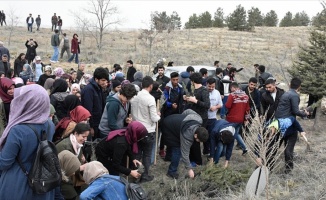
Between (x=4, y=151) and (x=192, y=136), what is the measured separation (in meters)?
3.17

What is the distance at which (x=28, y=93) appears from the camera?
2.92 meters

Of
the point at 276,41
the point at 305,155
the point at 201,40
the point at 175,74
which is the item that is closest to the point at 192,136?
the point at 175,74

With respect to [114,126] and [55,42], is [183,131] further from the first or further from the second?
[55,42]

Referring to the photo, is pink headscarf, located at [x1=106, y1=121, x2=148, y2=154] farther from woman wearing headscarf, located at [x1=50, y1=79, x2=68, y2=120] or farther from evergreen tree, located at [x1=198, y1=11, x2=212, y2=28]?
evergreen tree, located at [x1=198, y1=11, x2=212, y2=28]

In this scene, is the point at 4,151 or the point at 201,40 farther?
the point at 201,40

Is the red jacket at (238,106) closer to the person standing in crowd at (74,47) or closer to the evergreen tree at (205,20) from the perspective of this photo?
the person standing in crowd at (74,47)

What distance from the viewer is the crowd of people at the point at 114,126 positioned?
2.93m

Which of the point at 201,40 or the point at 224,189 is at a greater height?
the point at 201,40

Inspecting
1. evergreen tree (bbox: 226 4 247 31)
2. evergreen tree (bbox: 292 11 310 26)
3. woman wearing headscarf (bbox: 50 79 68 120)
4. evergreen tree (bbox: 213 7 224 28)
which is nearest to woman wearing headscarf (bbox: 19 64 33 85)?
woman wearing headscarf (bbox: 50 79 68 120)

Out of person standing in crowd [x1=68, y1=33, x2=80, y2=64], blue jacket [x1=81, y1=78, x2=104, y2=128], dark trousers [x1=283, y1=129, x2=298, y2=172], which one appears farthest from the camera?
person standing in crowd [x1=68, y1=33, x2=80, y2=64]

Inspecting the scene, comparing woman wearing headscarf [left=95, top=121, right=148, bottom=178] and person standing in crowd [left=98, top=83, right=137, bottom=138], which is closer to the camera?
woman wearing headscarf [left=95, top=121, right=148, bottom=178]

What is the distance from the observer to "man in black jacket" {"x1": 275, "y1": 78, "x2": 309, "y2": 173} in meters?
5.82

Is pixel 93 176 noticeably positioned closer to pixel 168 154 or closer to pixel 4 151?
pixel 4 151

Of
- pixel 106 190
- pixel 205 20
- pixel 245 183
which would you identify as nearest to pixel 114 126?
pixel 106 190
